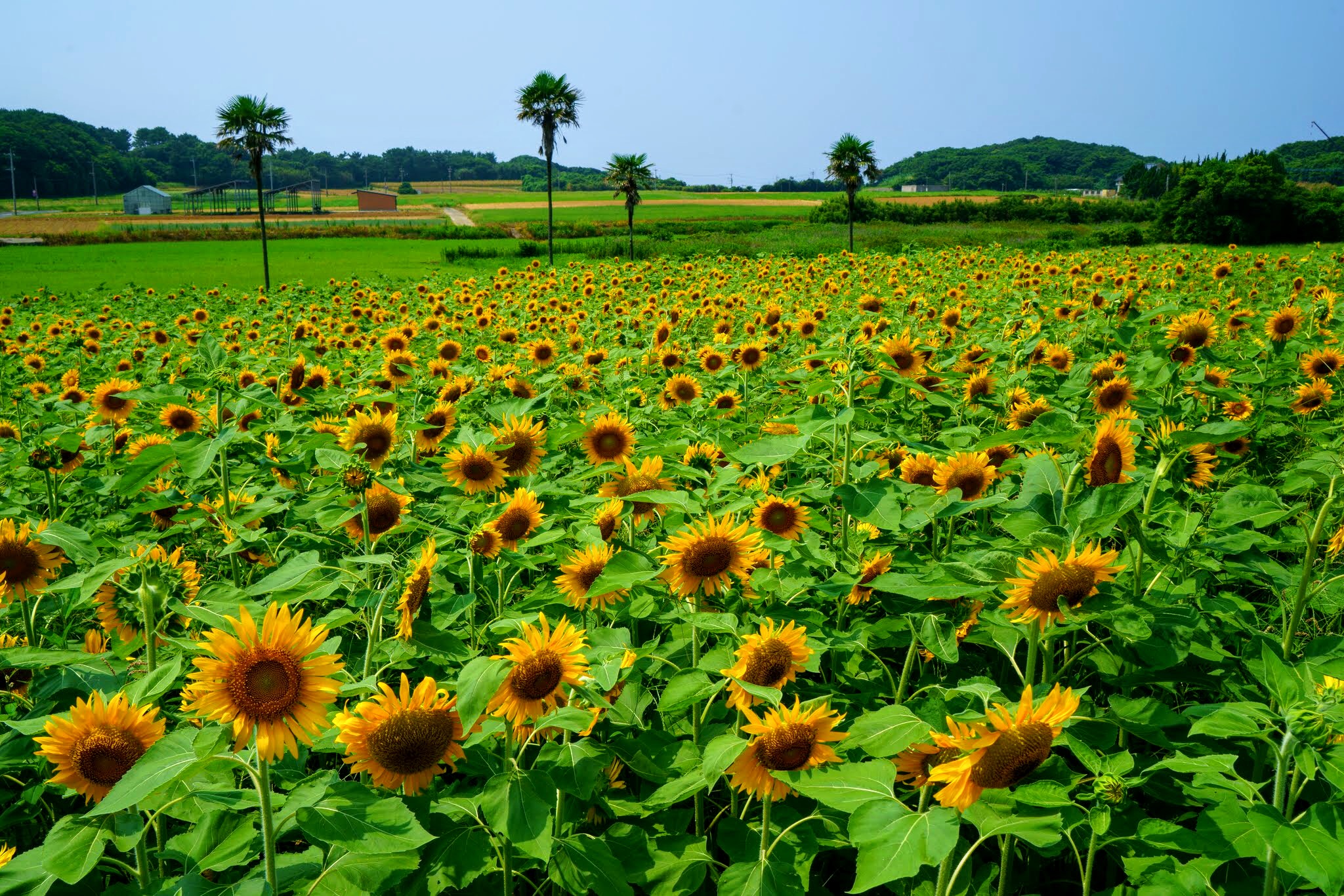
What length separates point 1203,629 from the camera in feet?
6.88

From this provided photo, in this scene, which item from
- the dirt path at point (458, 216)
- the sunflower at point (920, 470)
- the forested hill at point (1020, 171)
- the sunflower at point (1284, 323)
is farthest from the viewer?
the forested hill at point (1020, 171)

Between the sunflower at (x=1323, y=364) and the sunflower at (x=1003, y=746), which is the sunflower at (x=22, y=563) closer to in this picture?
the sunflower at (x=1003, y=746)

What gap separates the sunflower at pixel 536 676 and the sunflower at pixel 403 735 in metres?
0.11

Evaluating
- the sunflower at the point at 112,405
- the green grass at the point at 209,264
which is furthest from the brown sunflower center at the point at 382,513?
the green grass at the point at 209,264

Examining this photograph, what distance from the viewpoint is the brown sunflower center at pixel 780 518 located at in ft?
8.25

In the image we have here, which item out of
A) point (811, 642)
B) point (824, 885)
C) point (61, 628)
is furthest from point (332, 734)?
point (61, 628)

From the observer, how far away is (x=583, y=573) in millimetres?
Answer: 2387

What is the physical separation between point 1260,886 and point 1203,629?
2.17 feet

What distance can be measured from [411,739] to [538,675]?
30 centimetres

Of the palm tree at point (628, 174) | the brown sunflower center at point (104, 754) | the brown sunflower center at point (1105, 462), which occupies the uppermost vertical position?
the palm tree at point (628, 174)

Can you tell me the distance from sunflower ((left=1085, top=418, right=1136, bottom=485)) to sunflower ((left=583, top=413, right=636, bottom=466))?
167 centimetres

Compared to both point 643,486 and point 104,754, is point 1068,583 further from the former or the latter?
point 104,754

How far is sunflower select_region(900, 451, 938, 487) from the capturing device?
9.35 ft

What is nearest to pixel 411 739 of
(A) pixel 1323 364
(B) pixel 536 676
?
(B) pixel 536 676
